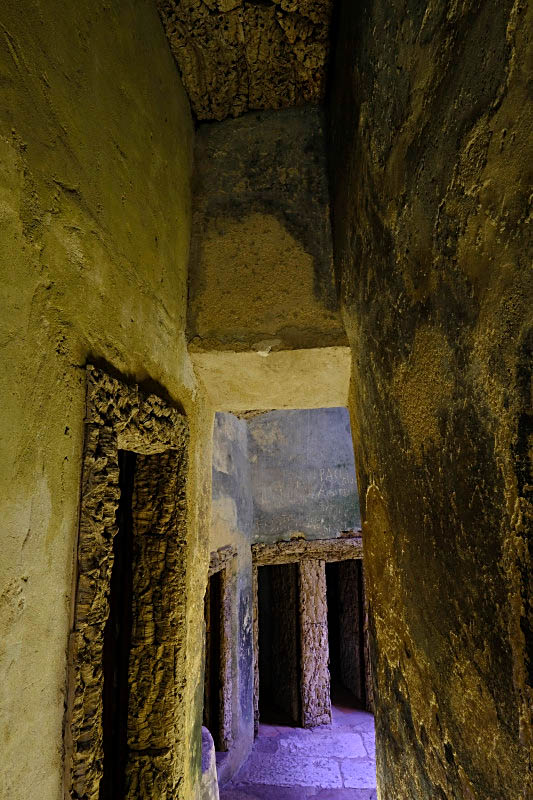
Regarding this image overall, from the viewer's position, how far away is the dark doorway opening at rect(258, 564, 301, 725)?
5.96 m

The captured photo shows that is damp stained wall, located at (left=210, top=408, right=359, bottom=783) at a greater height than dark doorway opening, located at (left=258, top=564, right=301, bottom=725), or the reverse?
damp stained wall, located at (left=210, top=408, right=359, bottom=783)

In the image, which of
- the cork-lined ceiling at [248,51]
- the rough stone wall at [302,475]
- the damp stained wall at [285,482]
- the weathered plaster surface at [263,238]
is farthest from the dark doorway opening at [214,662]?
the cork-lined ceiling at [248,51]

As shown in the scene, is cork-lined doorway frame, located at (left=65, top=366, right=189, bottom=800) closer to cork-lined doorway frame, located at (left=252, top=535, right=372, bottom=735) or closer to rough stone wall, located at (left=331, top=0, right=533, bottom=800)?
rough stone wall, located at (left=331, top=0, right=533, bottom=800)

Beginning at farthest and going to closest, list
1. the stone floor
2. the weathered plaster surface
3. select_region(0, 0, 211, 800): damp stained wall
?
1. the stone floor
2. the weathered plaster surface
3. select_region(0, 0, 211, 800): damp stained wall

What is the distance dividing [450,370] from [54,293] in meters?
0.95

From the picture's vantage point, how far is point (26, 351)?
1.03 metres

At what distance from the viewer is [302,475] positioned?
5793mm

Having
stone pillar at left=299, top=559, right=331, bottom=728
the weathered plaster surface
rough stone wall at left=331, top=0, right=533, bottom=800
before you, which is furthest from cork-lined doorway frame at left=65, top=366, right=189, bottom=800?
stone pillar at left=299, top=559, right=331, bottom=728

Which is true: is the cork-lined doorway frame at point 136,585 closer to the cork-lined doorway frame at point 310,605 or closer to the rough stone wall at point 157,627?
the rough stone wall at point 157,627

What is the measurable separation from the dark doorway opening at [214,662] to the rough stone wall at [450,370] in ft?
10.7

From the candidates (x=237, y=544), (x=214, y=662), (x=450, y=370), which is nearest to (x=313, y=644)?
(x=214, y=662)

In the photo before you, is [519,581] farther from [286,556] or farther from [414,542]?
[286,556]

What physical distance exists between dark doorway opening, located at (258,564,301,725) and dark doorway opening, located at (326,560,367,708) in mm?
1074

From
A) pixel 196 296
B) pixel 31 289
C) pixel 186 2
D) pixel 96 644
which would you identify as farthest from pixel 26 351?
pixel 186 2
